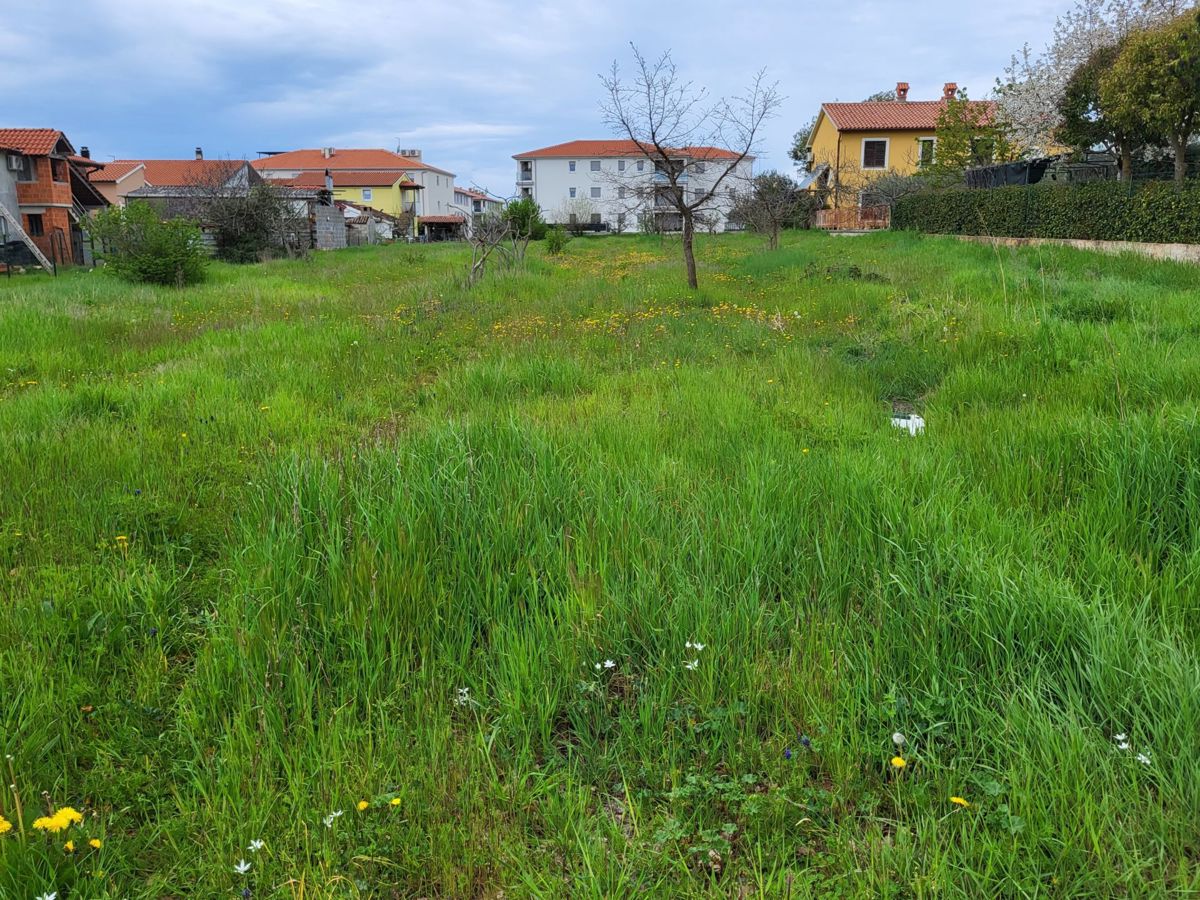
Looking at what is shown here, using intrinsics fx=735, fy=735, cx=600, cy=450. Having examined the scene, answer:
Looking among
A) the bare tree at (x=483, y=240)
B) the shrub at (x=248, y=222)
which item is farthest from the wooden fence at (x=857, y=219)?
the shrub at (x=248, y=222)

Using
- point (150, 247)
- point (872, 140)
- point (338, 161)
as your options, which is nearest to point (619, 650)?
point (150, 247)

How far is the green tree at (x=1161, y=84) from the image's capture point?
1424 cm

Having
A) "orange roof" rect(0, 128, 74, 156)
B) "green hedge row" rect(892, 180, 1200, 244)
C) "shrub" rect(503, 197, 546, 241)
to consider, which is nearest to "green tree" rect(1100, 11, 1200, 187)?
"green hedge row" rect(892, 180, 1200, 244)

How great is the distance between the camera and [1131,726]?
6.91 feet

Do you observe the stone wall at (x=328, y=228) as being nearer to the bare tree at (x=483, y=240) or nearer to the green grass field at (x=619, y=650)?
the bare tree at (x=483, y=240)

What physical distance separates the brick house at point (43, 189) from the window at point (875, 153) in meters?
40.7

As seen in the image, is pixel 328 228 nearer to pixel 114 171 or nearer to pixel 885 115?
pixel 114 171

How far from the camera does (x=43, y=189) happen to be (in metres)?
34.0

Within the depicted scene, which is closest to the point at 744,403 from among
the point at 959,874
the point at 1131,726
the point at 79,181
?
the point at 1131,726

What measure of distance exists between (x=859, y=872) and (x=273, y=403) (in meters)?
5.72

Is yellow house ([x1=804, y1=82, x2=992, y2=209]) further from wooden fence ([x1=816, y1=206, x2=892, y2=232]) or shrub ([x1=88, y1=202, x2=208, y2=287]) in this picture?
shrub ([x1=88, y1=202, x2=208, y2=287])

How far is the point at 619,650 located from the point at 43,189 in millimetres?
42598

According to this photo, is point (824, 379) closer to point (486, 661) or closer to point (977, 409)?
point (977, 409)

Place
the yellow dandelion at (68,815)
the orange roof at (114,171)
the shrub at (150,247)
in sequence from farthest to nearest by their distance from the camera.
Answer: the orange roof at (114,171) → the shrub at (150,247) → the yellow dandelion at (68,815)
